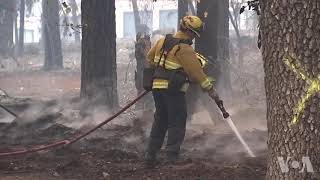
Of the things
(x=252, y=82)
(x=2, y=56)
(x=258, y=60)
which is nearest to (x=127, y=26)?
(x=2, y=56)

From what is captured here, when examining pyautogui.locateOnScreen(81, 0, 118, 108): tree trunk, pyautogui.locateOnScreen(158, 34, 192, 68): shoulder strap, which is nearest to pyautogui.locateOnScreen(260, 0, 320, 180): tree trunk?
pyautogui.locateOnScreen(158, 34, 192, 68): shoulder strap

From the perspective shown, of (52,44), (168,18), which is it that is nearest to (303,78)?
(52,44)

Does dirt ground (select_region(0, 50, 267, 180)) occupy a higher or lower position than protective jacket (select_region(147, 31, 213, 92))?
lower

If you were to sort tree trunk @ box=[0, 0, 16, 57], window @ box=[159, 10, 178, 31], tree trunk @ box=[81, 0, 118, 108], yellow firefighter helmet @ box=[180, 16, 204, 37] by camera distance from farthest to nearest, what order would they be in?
window @ box=[159, 10, 178, 31] < tree trunk @ box=[0, 0, 16, 57] < tree trunk @ box=[81, 0, 118, 108] < yellow firefighter helmet @ box=[180, 16, 204, 37]

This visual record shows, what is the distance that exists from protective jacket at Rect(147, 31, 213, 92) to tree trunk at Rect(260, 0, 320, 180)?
197cm

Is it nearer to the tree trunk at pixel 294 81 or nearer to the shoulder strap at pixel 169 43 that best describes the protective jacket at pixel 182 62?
the shoulder strap at pixel 169 43

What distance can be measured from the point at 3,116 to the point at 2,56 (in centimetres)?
2581

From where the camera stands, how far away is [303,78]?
3615 millimetres

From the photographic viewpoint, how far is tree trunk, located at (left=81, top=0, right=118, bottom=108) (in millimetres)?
10086

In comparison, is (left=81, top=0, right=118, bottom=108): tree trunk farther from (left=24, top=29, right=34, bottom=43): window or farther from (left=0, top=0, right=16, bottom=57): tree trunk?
(left=24, top=29, right=34, bottom=43): window

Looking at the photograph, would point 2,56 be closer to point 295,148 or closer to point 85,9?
point 85,9

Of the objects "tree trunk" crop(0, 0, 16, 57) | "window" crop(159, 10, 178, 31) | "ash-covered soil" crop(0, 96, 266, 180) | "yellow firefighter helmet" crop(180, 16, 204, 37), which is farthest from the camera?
"window" crop(159, 10, 178, 31)

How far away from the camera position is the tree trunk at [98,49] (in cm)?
1009

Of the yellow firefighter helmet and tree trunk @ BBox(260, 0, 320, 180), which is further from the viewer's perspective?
the yellow firefighter helmet
